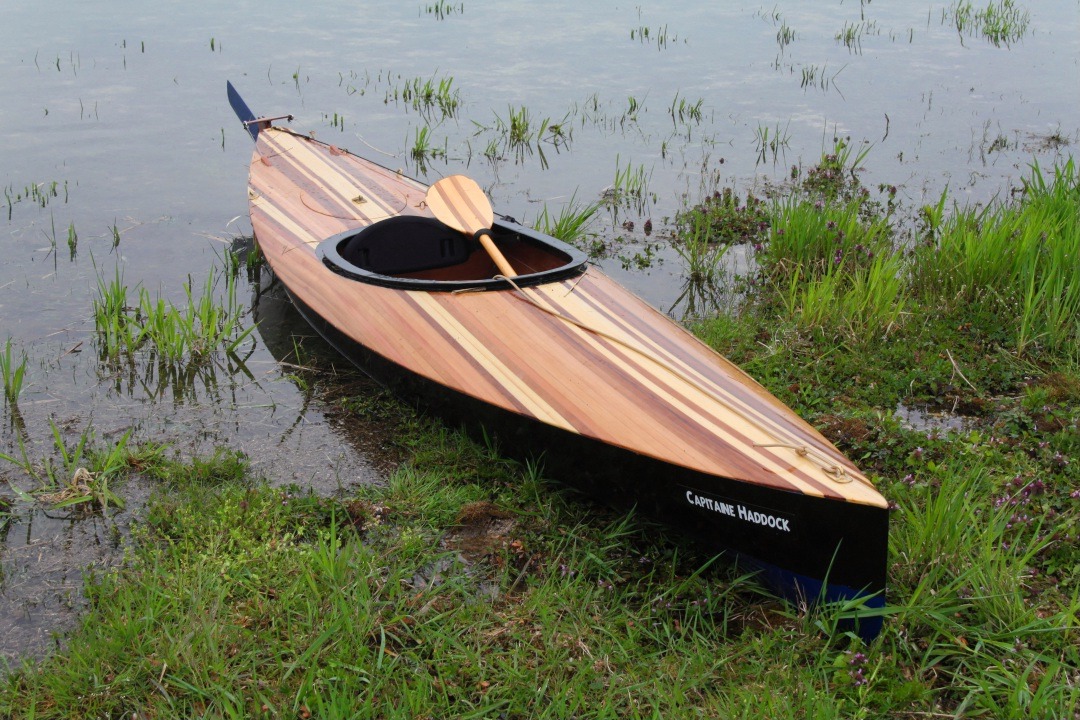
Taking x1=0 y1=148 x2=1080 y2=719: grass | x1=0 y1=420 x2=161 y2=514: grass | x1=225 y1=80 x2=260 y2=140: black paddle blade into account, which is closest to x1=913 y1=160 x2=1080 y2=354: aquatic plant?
x1=0 y1=148 x2=1080 y2=719: grass

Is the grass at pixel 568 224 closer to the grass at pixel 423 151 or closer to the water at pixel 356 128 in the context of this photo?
the water at pixel 356 128

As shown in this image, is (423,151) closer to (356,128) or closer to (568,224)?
(356,128)

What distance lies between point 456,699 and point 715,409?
132 cm

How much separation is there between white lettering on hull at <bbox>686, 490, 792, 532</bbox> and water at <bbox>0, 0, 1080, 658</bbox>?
1.45 meters

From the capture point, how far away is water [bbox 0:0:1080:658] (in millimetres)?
4332

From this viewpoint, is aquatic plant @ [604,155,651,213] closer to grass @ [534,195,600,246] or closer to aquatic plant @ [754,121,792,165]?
grass @ [534,195,600,246]

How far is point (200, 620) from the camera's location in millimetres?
2891

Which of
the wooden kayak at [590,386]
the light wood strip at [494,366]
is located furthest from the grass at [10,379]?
the light wood strip at [494,366]

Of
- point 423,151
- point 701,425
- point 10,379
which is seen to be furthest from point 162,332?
point 423,151

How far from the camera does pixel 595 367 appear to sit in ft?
12.0

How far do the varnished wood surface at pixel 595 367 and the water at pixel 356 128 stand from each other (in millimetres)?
500

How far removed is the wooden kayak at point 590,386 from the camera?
2.92 metres

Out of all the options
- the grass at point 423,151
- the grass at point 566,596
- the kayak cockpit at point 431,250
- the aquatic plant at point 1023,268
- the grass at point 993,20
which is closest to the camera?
the grass at point 566,596

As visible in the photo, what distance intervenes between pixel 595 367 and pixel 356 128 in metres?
5.52
